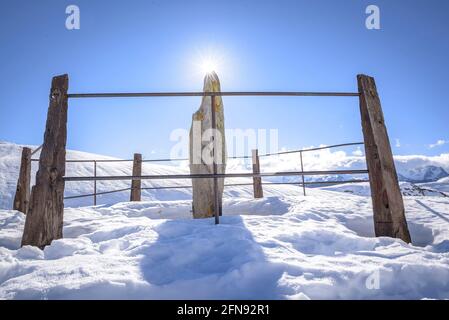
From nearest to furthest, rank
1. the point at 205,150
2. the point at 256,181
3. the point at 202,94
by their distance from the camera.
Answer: the point at 202,94 < the point at 205,150 < the point at 256,181

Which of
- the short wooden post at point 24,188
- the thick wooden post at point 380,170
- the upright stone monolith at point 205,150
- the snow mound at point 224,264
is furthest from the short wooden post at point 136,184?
the thick wooden post at point 380,170

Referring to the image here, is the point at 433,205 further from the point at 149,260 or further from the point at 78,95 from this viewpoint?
the point at 78,95

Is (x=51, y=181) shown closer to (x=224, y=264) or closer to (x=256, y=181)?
(x=224, y=264)

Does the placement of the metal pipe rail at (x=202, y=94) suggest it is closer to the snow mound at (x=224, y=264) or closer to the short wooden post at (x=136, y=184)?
the snow mound at (x=224, y=264)

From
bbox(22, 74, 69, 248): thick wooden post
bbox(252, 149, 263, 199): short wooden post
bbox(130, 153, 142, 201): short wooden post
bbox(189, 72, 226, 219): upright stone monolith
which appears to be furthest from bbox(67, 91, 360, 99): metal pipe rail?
bbox(130, 153, 142, 201): short wooden post

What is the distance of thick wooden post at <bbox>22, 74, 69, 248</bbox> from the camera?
220 centimetres

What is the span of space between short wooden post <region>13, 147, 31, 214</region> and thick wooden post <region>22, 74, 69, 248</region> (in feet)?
14.8

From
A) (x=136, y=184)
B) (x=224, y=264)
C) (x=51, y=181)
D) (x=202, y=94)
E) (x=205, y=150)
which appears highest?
(x=202, y=94)

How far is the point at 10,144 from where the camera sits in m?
28.1

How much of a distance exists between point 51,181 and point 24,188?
473cm

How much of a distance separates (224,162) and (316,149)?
2.68m

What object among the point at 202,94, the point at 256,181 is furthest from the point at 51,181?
the point at 256,181

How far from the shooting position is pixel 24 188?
6004mm
